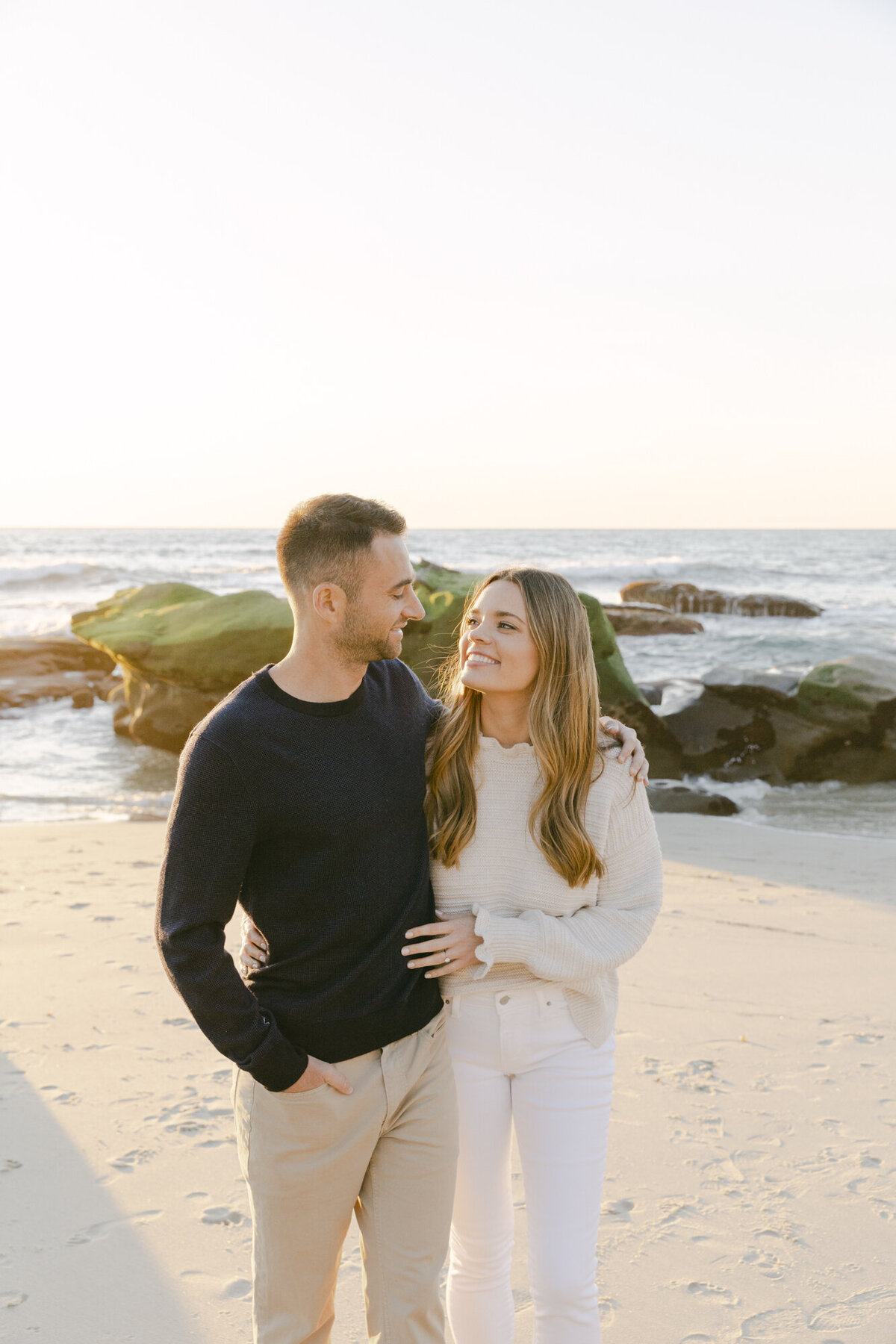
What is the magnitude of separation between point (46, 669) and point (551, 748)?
19.3 meters

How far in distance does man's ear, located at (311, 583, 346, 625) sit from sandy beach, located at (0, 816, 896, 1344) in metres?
2.29

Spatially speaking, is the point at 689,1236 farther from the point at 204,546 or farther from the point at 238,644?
the point at 204,546

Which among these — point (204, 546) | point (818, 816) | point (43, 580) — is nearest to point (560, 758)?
point (818, 816)

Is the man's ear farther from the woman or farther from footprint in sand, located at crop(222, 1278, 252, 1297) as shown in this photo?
footprint in sand, located at crop(222, 1278, 252, 1297)

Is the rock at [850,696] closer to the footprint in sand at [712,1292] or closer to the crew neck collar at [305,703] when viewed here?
the footprint in sand at [712,1292]

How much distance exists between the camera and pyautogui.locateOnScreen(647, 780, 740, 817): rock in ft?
36.4

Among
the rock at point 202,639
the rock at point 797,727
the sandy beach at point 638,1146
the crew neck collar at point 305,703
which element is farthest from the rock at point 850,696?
the crew neck collar at point 305,703

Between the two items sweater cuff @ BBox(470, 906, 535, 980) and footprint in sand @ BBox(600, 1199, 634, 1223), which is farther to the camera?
footprint in sand @ BBox(600, 1199, 634, 1223)

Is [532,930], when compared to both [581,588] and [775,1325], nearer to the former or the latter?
[775,1325]

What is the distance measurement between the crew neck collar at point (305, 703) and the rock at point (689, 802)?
878 centimetres

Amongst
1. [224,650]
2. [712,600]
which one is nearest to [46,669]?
[224,650]

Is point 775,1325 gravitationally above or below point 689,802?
above

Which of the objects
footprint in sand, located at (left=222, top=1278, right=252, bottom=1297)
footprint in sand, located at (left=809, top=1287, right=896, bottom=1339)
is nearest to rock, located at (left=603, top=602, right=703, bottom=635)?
footprint in sand, located at (left=809, top=1287, right=896, bottom=1339)

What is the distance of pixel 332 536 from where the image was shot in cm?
257
